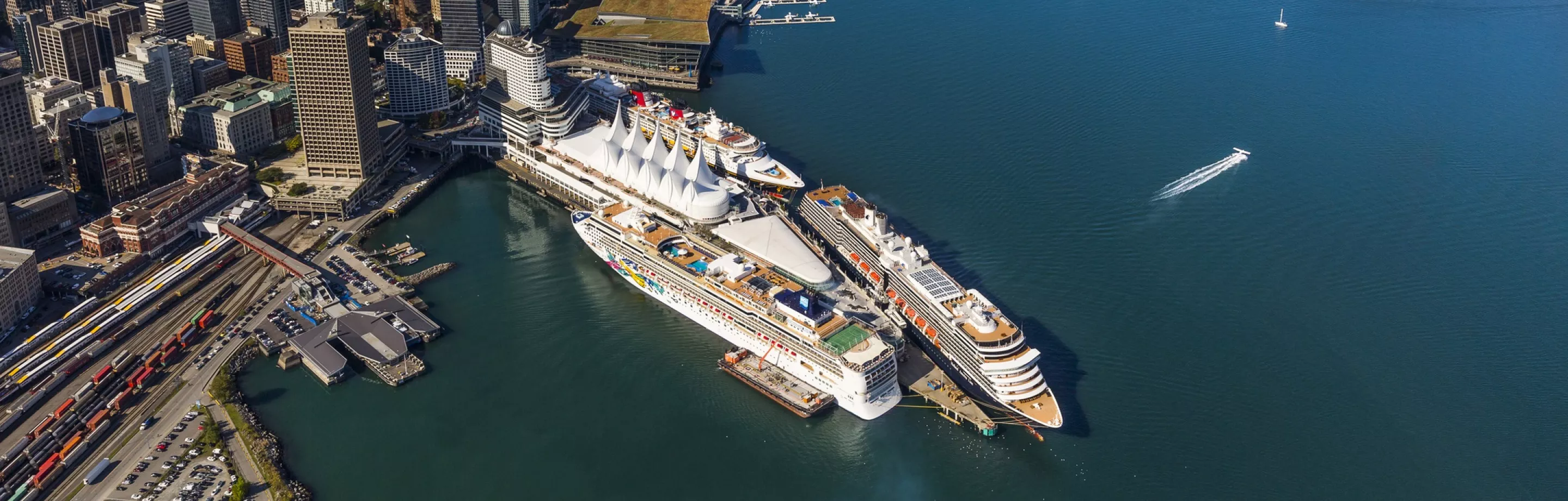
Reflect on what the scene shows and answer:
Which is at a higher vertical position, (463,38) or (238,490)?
(463,38)

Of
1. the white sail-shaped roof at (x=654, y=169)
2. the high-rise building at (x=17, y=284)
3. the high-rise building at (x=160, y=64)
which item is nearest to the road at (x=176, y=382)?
the high-rise building at (x=17, y=284)

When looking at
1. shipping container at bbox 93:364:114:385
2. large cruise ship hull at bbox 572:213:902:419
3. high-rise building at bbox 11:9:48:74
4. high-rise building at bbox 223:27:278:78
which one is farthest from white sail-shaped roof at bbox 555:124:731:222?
high-rise building at bbox 11:9:48:74

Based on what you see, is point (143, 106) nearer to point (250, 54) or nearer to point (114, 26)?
point (250, 54)

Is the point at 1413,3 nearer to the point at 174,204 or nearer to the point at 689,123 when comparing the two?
the point at 689,123

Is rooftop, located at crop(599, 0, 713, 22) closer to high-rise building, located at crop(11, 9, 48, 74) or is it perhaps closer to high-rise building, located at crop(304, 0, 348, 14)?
high-rise building, located at crop(304, 0, 348, 14)

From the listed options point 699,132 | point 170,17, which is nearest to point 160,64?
point 170,17

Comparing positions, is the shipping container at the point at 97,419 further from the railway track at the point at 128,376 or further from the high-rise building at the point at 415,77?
the high-rise building at the point at 415,77
